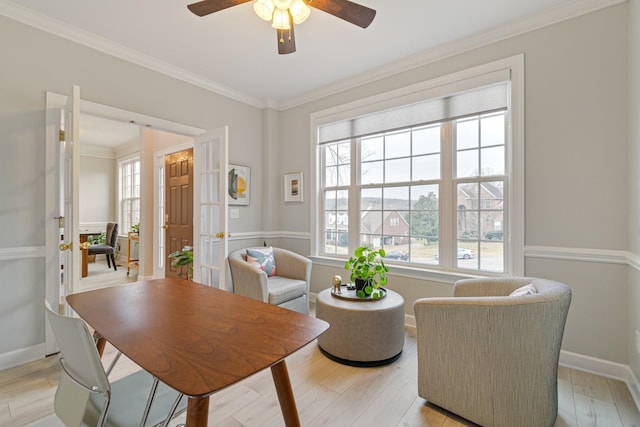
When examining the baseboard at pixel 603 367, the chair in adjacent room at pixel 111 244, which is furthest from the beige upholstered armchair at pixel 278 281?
the chair in adjacent room at pixel 111 244

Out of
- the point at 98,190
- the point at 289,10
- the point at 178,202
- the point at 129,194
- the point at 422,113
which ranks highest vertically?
the point at 289,10

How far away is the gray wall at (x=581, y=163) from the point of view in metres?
2.03

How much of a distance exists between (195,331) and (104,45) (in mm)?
2823

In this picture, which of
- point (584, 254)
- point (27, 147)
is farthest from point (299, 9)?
point (584, 254)

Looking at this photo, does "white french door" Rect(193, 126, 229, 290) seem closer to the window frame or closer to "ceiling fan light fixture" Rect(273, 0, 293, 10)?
"ceiling fan light fixture" Rect(273, 0, 293, 10)

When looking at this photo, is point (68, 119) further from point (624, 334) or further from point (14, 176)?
point (624, 334)

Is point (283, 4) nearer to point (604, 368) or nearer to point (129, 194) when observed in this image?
point (604, 368)

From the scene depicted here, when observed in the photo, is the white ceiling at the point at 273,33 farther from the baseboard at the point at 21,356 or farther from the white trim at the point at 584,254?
the baseboard at the point at 21,356

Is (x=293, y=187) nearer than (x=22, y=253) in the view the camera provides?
No

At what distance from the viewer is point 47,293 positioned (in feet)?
7.59

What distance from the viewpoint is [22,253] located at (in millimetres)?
2229

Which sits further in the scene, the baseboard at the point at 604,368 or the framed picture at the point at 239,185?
the framed picture at the point at 239,185

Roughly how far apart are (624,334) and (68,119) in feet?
14.1

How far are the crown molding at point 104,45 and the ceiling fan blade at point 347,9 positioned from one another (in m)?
2.02
